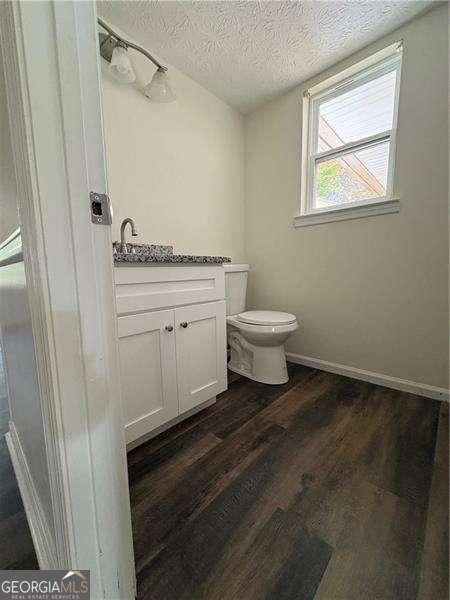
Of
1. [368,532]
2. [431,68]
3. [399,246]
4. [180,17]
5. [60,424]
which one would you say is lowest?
[368,532]

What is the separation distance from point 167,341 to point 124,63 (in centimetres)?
142

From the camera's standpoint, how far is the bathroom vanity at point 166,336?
950 millimetres

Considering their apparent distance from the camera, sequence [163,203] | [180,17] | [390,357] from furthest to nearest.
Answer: [163,203], [390,357], [180,17]

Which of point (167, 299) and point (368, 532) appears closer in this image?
point (368, 532)

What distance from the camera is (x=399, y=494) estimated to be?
2.71ft

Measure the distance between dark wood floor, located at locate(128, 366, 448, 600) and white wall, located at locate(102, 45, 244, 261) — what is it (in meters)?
1.26

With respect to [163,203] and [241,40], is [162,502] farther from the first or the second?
[241,40]

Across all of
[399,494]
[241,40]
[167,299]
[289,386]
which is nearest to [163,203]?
[167,299]

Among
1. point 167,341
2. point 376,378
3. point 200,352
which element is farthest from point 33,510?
point 376,378

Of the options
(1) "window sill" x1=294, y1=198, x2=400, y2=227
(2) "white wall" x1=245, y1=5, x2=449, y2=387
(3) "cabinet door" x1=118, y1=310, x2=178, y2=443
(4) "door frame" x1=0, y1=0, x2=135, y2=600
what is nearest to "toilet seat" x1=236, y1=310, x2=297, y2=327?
(2) "white wall" x1=245, y1=5, x2=449, y2=387

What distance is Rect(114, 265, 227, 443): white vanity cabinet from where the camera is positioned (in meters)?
0.95

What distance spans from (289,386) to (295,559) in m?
0.97

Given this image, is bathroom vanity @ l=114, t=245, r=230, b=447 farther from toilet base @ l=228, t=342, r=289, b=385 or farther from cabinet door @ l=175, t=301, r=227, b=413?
toilet base @ l=228, t=342, r=289, b=385

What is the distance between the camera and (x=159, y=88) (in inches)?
54.1
